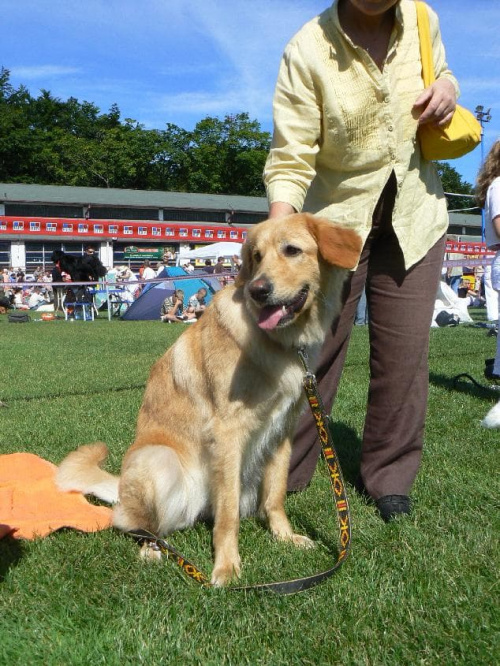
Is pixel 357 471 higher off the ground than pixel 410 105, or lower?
lower

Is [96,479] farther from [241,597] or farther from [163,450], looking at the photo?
[241,597]

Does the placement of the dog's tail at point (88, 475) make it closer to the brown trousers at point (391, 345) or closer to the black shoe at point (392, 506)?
the brown trousers at point (391, 345)

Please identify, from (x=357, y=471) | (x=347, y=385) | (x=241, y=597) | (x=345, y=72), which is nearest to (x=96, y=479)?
(x=241, y=597)

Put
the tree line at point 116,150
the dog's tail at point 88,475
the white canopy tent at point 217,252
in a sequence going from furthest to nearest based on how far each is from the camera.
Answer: the tree line at point 116,150 < the white canopy tent at point 217,252 < the dog's tail at point 88,475

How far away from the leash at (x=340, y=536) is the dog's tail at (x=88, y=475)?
2.05ft

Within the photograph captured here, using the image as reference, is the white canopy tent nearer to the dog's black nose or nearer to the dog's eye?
the dog's eye

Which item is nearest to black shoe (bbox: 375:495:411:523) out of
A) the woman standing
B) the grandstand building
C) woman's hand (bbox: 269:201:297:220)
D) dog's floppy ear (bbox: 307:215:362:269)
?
the woman standing

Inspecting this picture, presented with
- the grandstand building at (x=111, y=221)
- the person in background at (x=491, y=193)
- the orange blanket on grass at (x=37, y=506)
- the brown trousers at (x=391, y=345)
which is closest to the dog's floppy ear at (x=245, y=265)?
the brown trousers at (x=391, y=345)

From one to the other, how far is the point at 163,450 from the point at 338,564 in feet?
3.26

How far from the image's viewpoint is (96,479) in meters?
3.77

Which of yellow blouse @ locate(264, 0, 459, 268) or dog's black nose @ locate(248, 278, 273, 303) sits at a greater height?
yellow blouse @ locate(264, 0, 459, 268)

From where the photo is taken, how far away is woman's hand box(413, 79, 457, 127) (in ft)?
10.6

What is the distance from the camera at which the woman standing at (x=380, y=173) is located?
3299 mm

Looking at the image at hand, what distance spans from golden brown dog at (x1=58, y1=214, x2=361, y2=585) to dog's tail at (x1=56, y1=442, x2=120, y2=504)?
0.46 meters
